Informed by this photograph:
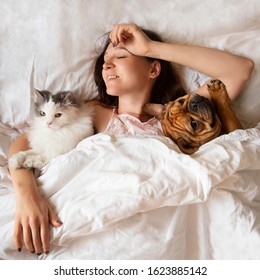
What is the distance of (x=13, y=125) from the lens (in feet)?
3.93

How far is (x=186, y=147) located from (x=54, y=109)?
0.43m

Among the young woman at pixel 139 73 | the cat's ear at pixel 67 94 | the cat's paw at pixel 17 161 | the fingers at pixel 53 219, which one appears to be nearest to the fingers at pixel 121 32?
the young woman at pixel 139 73

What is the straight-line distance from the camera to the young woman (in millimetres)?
1069

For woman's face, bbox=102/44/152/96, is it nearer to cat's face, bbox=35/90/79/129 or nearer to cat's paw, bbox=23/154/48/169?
cat's face, bbox=35/90/79/129

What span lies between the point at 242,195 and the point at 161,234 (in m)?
0.26

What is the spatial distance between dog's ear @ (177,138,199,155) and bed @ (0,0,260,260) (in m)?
0.08

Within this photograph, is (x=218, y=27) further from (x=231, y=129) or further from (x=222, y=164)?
(x=222, y=164)

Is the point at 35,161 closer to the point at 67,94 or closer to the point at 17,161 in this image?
the point at 17,161

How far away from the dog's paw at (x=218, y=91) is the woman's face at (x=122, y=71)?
0.79 ft

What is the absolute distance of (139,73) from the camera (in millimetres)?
1124

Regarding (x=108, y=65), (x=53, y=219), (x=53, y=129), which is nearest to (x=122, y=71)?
(x=108, y=65)

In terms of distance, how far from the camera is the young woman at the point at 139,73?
1.07 meters

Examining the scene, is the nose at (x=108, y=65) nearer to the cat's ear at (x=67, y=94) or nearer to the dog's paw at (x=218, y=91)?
the cat's ear at (x=67, y=94)

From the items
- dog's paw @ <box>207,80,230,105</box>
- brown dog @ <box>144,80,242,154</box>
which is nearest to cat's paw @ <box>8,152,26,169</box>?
brown dog @ <box>144,80,242,154</box>
